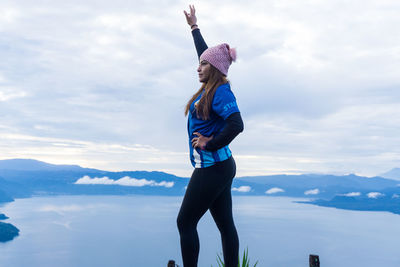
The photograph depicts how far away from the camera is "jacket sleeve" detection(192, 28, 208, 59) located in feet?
11.7

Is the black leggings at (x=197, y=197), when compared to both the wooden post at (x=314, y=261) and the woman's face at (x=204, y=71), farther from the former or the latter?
the wooden post at (x=314, y=261)

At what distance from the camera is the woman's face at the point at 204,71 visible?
119 inches

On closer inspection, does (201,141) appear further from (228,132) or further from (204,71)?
(204,71)

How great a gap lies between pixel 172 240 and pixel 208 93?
427 feet

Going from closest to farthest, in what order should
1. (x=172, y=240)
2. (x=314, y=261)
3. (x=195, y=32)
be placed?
(x=195, y=32) < (x=314, y=261) < (x=172, y=240)

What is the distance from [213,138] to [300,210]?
209 metres

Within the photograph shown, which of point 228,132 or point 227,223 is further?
point 227,223

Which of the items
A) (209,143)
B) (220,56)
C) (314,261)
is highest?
(220,56)

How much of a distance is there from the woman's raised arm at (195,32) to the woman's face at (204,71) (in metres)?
0.56

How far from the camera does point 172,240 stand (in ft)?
415

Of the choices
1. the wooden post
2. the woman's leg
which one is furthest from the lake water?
the woman's leg

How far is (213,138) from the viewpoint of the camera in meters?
2.78

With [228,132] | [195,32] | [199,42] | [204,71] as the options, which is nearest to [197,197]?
[228,132]

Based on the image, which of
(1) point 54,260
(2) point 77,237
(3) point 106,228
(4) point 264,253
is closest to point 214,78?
(4) point 264,253
